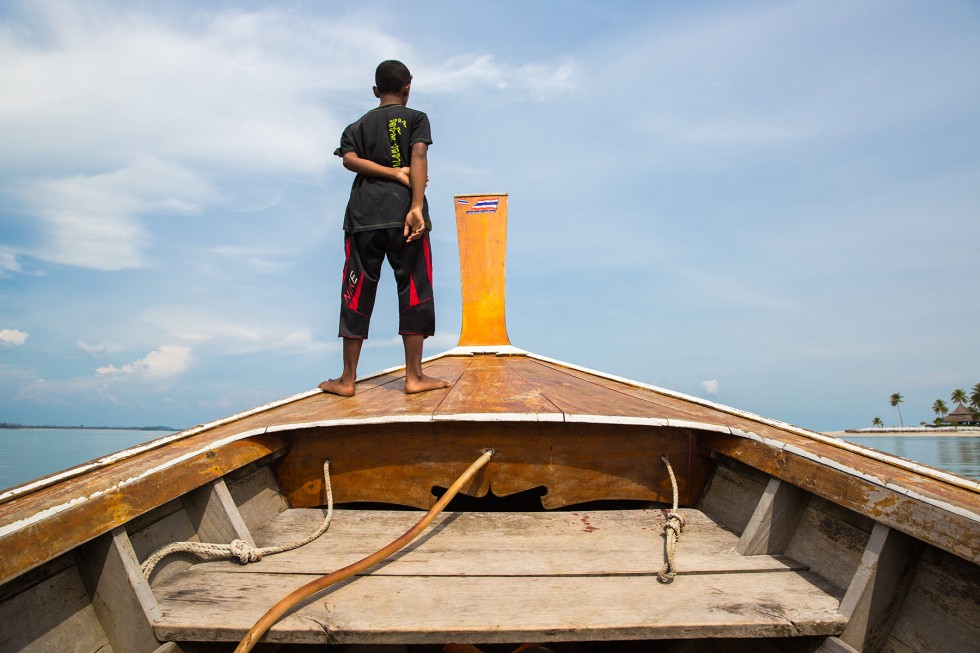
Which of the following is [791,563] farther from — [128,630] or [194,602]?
[128,630]

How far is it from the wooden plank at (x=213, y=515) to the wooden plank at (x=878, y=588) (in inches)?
62.6

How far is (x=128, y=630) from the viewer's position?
4.08ft

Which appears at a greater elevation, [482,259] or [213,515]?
[482,259]

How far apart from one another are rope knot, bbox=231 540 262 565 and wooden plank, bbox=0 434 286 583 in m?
0.20

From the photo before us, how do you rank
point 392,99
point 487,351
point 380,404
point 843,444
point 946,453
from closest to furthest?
point 843,444 → point 380,404 → point 392,99 → point 487,351 → point 946,453

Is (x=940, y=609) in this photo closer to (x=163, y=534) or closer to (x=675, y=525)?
(x=675, y=525)

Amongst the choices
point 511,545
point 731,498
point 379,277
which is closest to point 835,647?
point 731,498

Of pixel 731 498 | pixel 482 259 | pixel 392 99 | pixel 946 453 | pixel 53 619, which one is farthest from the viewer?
pixel 946 453

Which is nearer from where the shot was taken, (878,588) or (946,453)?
(878,588)

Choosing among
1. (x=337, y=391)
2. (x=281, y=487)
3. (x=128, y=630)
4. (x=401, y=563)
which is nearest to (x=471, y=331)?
(x=337, y=391)

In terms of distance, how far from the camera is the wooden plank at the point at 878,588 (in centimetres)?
123

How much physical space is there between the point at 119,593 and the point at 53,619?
12 cm

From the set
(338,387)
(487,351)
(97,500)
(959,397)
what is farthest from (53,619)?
(959,397)

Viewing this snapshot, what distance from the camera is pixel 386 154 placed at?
2578 millimetres
